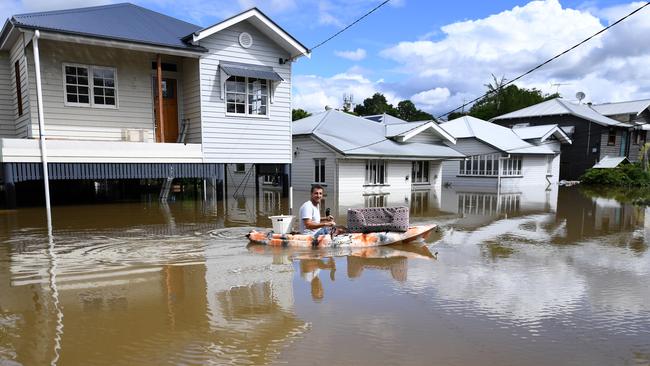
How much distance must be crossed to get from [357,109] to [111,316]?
69093 millimetres

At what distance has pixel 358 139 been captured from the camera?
80.6 feet

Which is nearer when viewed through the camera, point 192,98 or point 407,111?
point 192,98

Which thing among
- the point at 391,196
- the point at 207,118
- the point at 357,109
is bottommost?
the point at 391,196

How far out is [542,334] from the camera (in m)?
4.61

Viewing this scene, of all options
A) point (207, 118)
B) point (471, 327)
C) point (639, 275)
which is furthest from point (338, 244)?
point (207, 118)

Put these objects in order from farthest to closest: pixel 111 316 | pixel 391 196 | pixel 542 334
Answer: pixel 391 196 < pixel 111 316 < pixel 542 334

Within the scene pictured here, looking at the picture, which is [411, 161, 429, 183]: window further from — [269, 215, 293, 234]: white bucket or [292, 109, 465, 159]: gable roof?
[269, 215, 293, 234]: white bucket

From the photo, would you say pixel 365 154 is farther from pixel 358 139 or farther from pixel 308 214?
pixel 308 214

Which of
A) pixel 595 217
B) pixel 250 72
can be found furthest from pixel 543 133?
pixel 250 72

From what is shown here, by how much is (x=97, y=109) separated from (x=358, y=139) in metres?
14.1

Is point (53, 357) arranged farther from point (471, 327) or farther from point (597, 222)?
point (597, 222)

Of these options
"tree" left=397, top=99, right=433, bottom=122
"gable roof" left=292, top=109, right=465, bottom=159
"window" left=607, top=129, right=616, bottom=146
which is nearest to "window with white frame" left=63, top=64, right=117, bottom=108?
"gable roof" left=292, top=109, right=465, bottom=159

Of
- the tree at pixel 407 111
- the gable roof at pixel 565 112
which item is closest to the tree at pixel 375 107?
the tree at pixel 407 111

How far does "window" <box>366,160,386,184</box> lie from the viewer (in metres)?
23.6
